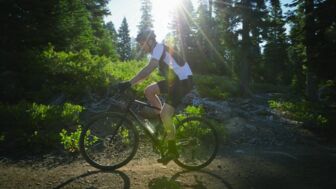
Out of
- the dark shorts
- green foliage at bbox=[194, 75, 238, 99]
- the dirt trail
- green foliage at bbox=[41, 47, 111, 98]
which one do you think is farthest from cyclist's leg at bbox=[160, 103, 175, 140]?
green foliage at bbox=[194, 75, 238, 99]

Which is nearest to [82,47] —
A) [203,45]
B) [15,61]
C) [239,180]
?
[15,61]

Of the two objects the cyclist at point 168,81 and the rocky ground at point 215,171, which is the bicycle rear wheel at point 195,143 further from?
the cyclist at point 168,81

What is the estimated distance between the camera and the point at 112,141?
707cm

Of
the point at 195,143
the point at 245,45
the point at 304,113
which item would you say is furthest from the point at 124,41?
the point at 195,143

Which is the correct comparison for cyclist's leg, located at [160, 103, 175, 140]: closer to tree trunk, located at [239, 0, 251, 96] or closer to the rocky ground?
the rocky ground

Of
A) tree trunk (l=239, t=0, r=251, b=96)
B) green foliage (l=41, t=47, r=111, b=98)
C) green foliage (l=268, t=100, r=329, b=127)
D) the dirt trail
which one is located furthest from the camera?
tree trunk (l=239, t=0, r=251, b=96)

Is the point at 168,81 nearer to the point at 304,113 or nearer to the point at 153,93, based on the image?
the point at 153,93

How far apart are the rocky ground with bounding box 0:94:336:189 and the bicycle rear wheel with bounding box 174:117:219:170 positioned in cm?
24

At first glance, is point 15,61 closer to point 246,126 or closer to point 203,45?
point 246,126

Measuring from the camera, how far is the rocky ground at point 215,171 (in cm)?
627

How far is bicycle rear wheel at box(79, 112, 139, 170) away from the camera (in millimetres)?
6727

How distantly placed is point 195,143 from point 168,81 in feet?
5.66

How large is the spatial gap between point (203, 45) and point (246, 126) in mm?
26249

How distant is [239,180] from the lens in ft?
21.7
